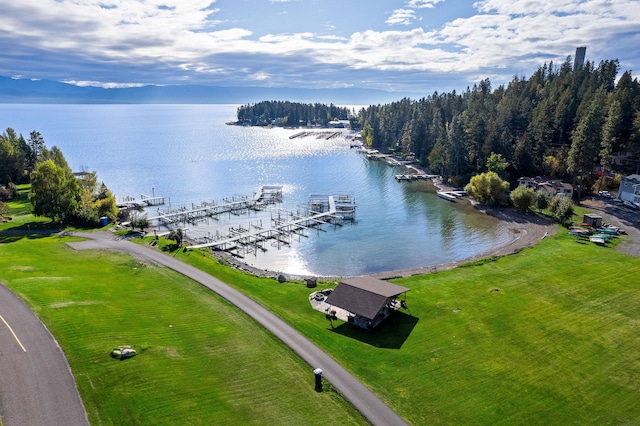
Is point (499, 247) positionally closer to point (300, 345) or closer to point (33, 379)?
point (300, 345)

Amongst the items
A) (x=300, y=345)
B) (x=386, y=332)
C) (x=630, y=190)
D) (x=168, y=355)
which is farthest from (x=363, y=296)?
(x=630, y=190)

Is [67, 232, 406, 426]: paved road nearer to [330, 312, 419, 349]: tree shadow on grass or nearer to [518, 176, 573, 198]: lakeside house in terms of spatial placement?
[330, 312, 419, 349]: tree shadow on grass

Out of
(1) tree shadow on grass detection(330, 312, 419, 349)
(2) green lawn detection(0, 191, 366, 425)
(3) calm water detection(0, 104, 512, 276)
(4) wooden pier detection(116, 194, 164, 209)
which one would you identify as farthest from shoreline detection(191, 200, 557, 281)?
(4) wooden pier detection(116, 194, 164, 209)

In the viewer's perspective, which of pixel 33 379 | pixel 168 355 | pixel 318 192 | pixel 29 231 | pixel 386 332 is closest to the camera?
pixel 33 379

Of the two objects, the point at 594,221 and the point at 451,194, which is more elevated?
the point at 451,194

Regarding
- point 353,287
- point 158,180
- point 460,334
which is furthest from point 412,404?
point 158,180
